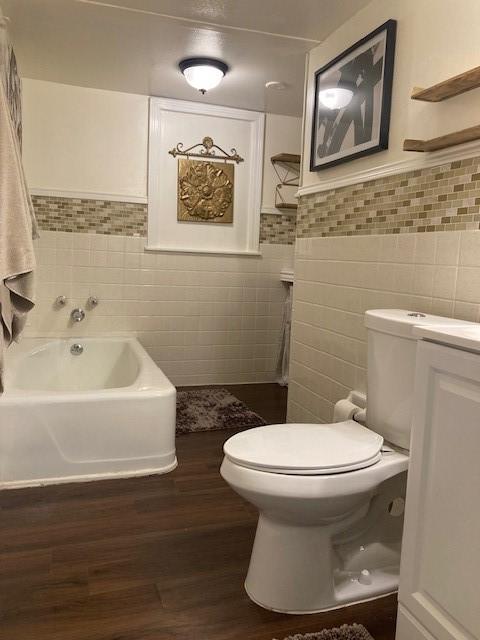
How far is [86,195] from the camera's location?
3559 mm

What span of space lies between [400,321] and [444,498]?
1.80ft

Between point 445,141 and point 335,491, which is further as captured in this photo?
point 445,141

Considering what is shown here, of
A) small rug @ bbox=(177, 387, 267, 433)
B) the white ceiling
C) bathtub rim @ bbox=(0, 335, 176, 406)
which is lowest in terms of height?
small rug @ bbox=(177, 387, 267, 433)

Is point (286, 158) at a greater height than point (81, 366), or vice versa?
point (286, 158)

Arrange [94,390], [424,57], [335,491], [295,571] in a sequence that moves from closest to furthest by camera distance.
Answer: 1. [335,491]
2. [295,571]
3. [424,57]
4. [94,390]

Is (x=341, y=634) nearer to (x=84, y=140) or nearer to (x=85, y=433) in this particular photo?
(x=85, y=433)

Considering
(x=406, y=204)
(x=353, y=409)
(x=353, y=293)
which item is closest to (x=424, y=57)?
(x=406, y=204)

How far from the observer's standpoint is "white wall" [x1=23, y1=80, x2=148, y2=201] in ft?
11.2

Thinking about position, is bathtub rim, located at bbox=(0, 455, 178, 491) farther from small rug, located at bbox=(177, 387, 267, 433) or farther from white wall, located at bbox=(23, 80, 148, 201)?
white wall, located at bbox=(23, 80, 148, 201)

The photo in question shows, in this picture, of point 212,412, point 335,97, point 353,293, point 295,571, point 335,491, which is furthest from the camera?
point 212,412

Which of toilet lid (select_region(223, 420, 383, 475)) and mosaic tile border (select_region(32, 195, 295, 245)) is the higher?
mosaic tile border (select_region(32, 195, 295, 245))

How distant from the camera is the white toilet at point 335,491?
138 cm

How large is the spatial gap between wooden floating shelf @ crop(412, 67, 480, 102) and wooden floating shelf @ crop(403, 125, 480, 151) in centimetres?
13

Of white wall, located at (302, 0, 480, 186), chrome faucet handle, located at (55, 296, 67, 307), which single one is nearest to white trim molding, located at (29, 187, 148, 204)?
chrome faucet handle, located at (55, 296, 67, 307)
